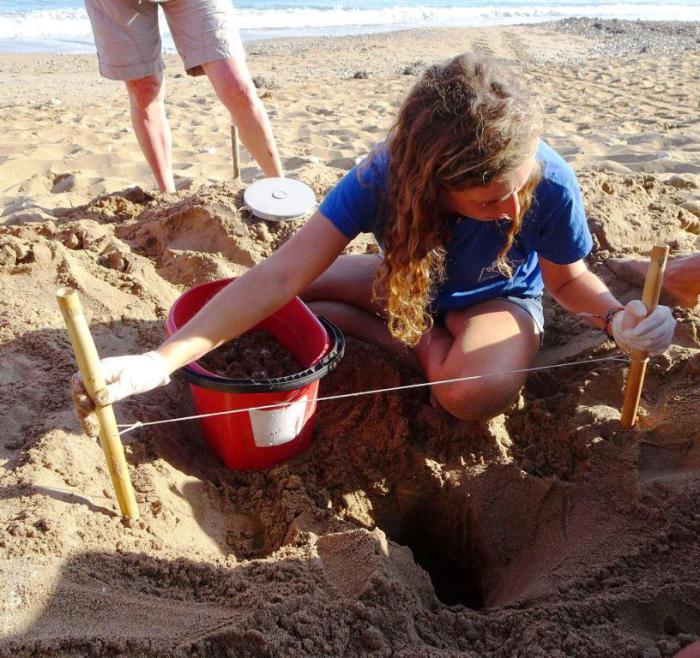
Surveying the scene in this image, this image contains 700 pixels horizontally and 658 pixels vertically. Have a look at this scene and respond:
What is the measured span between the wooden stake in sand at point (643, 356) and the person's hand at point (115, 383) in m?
1.25

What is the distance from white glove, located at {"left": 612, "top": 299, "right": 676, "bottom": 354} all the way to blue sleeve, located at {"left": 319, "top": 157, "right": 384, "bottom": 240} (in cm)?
73

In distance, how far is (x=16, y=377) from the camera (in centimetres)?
209

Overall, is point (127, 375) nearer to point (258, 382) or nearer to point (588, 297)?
point (258, 382)

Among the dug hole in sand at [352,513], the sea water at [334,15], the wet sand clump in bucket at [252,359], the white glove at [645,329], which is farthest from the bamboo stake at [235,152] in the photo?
the sea water at [334,15]

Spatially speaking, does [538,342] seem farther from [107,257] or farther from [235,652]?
[107,257]

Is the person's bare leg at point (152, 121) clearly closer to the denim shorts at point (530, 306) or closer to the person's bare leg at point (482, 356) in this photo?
the person's bare leg at point (482, 356)

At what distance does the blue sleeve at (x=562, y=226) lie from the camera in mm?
1808

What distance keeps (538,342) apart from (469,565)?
2.39 feet

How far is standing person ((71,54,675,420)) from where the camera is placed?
1.50 meters

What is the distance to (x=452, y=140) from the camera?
1.48 meters

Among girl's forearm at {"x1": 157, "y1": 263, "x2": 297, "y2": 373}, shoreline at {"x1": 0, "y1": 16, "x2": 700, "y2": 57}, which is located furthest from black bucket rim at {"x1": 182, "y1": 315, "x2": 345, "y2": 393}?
shoreline at {"x1": 0, "y1": 16, "x2": 700, "y2": 57}

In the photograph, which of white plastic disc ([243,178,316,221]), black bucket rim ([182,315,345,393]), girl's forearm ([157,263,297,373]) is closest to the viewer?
girl's forearm ([157,263,297,373])

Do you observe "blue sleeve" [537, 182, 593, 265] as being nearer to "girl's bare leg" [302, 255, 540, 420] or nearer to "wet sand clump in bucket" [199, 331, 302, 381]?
"girl's bare leg" [302, 255, 540, 420]

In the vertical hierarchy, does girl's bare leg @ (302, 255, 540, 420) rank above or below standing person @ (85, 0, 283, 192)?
below
